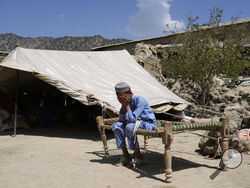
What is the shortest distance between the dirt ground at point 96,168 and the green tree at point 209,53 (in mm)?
5133

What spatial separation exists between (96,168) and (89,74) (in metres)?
4.17

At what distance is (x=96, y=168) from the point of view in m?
3.26

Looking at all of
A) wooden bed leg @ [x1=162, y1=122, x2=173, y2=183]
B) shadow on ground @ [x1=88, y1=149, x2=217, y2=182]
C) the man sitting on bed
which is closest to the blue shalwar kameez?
the man sitting on bed

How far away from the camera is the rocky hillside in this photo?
38.2 meters

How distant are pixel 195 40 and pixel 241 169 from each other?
746 cm

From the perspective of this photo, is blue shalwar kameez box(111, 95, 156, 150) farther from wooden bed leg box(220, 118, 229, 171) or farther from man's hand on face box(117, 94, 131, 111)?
wooden bed leg box(220, 118, 229, 171)

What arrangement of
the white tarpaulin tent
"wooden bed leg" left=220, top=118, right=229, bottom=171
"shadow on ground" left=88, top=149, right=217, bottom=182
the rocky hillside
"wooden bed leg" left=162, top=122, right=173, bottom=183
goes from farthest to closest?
the rocky hillside, the white tarpaulin tent, "wooden bed leg" left=220, top=118, right=229, bottom=171, "shadow on ground" left=88, top=149, right=217, bottom=182, "wooden bed leg" left=162, top=122, right=173, bottom=183

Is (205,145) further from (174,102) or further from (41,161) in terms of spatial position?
(174,102)

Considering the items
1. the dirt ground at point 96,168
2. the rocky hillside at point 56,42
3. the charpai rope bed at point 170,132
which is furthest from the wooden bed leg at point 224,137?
the rocky hillside at point 56,42

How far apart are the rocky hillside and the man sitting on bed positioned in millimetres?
34925

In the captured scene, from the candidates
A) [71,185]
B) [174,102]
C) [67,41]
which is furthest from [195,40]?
[67,41]

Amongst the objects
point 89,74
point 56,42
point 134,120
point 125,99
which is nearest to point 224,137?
point 134,120

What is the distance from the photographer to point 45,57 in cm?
704

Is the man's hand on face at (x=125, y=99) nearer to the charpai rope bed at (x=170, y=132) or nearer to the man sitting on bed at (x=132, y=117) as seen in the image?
the man sitting on bed at (x=132, y=117)
